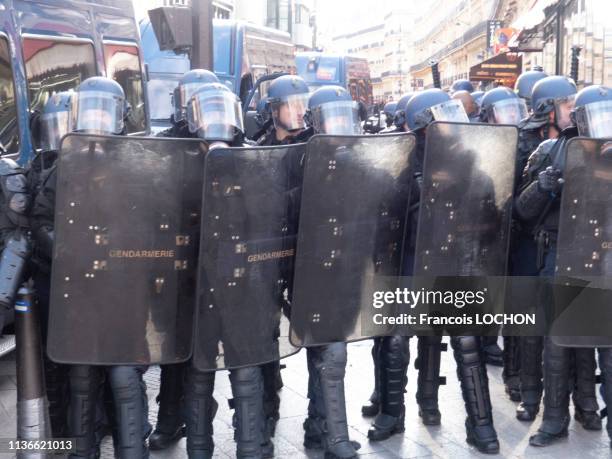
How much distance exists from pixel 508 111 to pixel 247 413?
2989 millimetres

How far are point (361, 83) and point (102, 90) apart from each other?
60.2 feet

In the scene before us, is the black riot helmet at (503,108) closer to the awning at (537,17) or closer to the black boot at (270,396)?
the black boot at (270,396)

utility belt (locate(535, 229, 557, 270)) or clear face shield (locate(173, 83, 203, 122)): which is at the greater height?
clear face shield (locate(173, 83, 203, 122))

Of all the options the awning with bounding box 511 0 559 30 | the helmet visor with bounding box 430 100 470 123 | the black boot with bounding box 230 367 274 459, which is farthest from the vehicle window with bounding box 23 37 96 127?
the awning with bounding box 511 0 559 30

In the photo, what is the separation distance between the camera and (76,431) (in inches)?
144

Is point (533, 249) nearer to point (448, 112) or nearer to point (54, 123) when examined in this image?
point (448, 112)

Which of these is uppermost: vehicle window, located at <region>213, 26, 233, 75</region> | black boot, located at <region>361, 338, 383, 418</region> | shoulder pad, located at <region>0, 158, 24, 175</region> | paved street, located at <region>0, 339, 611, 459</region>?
vehicle window, located at <region>213, 26, 233, 75</region>

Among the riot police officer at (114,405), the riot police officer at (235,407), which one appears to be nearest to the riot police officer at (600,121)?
the riot police officer at (235,407)

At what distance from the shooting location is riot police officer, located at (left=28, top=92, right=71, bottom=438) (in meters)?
3.71

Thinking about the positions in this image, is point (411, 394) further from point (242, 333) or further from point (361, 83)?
point (361, 83)

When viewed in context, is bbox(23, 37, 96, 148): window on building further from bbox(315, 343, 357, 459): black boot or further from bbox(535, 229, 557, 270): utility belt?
bbox(535, 229, 557, 270): utility belt

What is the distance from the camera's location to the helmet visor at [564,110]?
16.4 feet

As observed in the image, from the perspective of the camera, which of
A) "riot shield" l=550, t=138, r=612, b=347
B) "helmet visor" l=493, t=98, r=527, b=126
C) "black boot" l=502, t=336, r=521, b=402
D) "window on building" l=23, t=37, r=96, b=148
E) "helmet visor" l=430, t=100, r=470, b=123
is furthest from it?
"window on building" l=23, t=37, r=96, b=148

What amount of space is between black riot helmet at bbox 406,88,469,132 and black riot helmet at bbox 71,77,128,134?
57.8 inches
